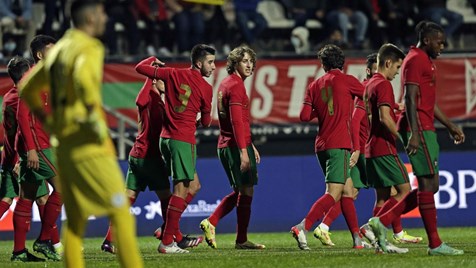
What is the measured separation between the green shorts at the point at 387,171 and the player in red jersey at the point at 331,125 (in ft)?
1.28

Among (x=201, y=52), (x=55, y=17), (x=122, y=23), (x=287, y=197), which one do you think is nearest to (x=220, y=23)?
(x=122, y=23)

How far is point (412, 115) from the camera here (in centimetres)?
1096

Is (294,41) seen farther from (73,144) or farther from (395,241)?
(73,144)

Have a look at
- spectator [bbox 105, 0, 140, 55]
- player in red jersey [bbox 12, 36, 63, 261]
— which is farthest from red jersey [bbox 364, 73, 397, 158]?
spectator [bbox 105, 0, 140, 55]

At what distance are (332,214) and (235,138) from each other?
1503 millimetres

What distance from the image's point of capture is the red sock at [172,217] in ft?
41.8

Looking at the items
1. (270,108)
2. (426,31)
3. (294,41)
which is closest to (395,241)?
(426,31)

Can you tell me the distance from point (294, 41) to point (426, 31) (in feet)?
39.9

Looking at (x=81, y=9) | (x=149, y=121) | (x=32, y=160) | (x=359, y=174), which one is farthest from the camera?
(x=359, y=174)

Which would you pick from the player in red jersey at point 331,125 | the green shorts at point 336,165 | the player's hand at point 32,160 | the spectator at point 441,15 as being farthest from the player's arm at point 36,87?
the spectator at point 441,15

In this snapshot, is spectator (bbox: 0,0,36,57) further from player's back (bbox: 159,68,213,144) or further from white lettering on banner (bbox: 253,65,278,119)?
player's back (bbox: 159,68,213,144)

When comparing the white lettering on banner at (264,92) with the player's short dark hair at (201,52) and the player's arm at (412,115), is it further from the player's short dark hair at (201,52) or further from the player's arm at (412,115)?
the player's arm at (412,115)

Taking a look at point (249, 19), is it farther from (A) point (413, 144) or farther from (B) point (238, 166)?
(A) point (413, 144)

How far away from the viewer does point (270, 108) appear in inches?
805
